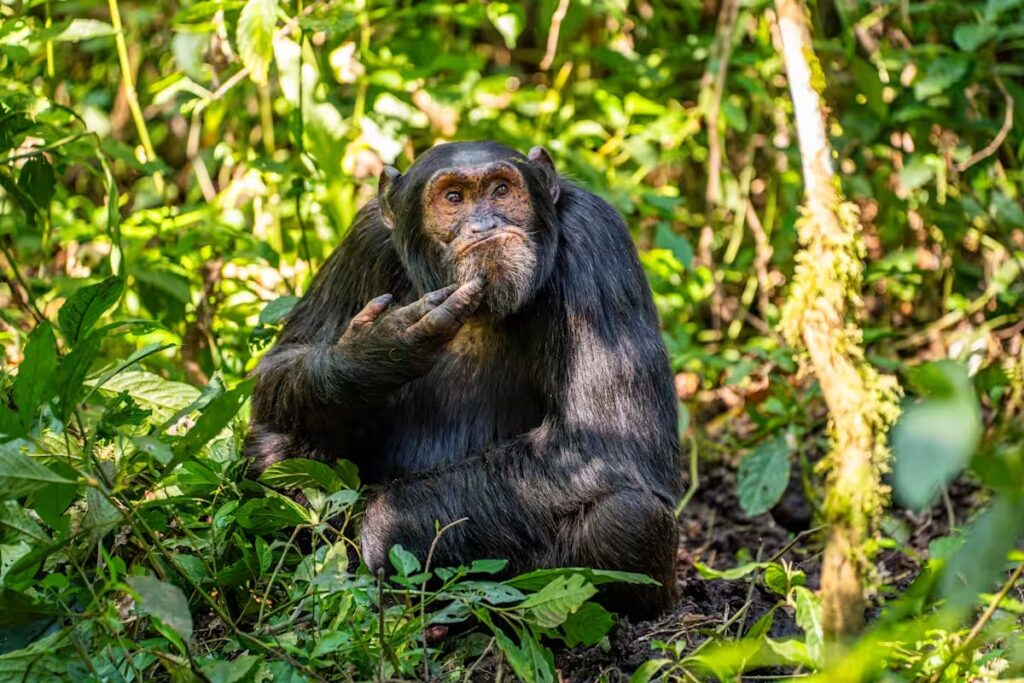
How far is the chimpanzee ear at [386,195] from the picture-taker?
6.11m

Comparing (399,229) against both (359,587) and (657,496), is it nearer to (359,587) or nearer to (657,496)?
(657,496)

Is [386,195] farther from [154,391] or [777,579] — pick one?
[777,579]

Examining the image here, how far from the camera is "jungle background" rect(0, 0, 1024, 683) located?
387 centimetres

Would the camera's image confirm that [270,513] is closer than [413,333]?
Yes

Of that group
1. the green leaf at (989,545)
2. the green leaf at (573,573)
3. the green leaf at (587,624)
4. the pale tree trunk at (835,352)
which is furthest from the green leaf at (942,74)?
the green leaf at (989,545)

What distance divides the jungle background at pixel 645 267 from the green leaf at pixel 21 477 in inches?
0.6

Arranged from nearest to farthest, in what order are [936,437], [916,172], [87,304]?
[936,437], [87,304], [916,172]

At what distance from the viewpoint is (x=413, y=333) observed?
16.5 ft

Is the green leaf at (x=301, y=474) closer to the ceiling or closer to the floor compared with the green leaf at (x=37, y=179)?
closer to the floor

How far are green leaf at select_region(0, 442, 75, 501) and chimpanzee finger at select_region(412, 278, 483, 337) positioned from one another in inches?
68.0

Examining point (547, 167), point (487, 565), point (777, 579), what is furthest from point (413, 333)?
point (777, 579)

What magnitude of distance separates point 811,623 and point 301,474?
1.94 m

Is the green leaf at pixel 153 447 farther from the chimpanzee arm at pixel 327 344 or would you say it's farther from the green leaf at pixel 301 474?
the chimpanzee arm at pixel 327 344

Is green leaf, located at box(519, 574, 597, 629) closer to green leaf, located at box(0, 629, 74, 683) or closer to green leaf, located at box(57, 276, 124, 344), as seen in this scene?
green leaf, located at box(0, 629, 74, 683)
